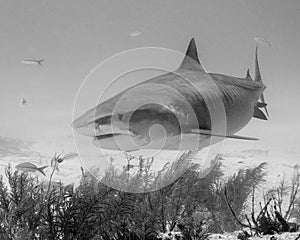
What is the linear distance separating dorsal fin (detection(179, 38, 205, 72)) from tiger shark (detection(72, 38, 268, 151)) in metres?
0.02

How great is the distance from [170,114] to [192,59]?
1903mm

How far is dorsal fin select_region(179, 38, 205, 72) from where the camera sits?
181 inches

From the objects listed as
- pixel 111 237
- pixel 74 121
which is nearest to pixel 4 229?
pixel 111 237

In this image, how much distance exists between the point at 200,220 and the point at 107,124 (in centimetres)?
191

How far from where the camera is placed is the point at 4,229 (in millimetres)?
3105

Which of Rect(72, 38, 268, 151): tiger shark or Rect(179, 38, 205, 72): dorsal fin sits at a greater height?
Rect(179, 38, 205, 72): dorsal fin

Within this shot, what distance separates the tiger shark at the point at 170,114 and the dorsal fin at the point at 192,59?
2cm

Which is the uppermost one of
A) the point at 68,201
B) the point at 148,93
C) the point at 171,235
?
the point at 148,93

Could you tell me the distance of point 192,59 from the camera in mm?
4809

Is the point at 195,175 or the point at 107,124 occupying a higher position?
the point at 107,124

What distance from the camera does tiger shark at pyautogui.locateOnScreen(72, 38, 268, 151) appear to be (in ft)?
9.12

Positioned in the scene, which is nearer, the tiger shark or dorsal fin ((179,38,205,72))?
the tiger shark

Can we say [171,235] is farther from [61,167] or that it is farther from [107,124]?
[61,167]

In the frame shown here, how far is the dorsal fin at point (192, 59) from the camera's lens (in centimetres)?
459
